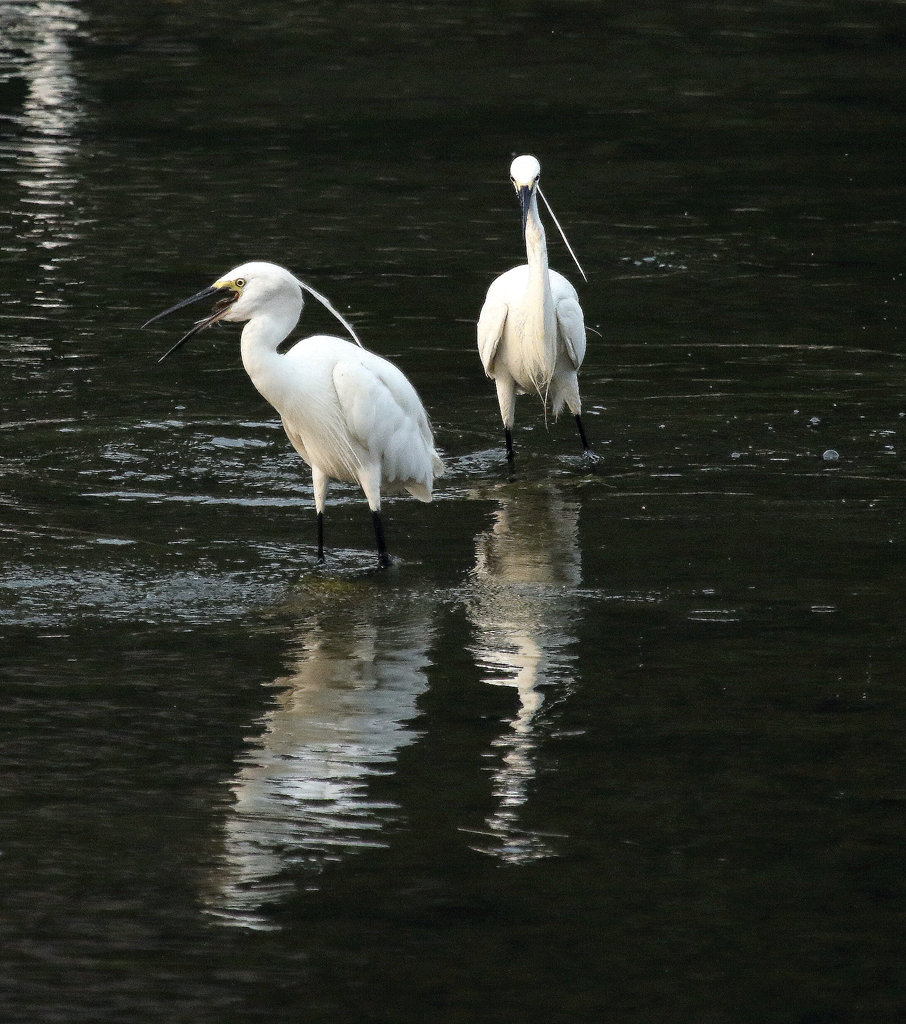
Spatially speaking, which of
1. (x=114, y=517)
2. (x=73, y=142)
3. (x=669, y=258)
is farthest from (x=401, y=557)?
(x=73, y=142)

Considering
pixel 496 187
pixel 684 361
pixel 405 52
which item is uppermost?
pixel 405 52

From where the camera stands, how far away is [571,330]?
962cm

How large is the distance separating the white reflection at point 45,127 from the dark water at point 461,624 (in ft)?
0.33

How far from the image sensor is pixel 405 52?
74.0ft

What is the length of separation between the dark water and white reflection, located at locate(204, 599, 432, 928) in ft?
0.06

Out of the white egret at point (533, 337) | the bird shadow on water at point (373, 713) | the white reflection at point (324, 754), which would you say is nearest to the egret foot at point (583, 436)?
the white egret at point (533, 337)

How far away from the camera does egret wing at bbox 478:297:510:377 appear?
9.66 metres

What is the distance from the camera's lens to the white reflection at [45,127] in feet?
45.6

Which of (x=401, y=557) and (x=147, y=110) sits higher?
(x=147, y=110)

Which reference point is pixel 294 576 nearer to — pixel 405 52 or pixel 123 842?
pixel 123 842

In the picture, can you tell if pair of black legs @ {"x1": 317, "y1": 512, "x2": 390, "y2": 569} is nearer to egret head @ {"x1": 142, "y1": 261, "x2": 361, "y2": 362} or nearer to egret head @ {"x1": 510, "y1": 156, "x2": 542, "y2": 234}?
egret head @ {"x1": 142, "y1": 261, "x2": 361, "y2": 362}

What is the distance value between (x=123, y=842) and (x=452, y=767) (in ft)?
3.57

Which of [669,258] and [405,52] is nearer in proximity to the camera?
[669,258]

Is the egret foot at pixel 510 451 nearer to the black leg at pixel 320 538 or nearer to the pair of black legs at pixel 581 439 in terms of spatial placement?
the pair of black legs at pixel 581 439
